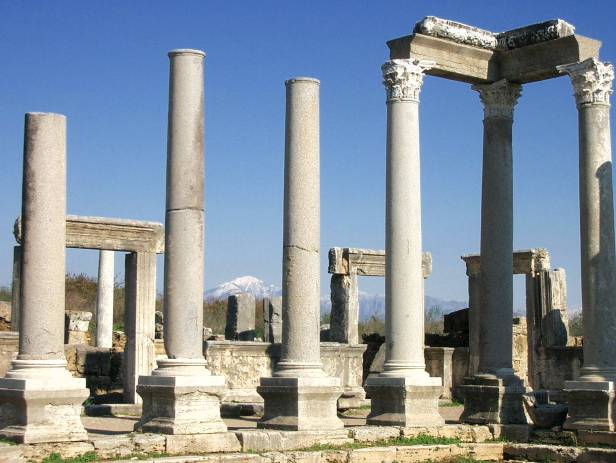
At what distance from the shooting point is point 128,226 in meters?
27.1

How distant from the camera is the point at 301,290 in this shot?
19656 mm

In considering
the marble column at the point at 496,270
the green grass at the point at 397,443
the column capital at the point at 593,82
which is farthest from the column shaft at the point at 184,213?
the column capital at the point at 593,82

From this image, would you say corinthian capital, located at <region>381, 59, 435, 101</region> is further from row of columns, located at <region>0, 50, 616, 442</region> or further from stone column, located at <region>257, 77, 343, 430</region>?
stone column, located at <region>257, 77, 343, 430</region>

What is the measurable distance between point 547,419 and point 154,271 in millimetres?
10181

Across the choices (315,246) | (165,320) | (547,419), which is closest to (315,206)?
(315,246)

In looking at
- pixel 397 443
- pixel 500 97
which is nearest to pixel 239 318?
pixel 500 97

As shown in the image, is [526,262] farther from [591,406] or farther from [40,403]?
[40,403]

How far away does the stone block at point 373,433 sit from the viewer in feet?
63.6

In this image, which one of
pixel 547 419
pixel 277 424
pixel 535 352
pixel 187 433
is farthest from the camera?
pixel 535 352

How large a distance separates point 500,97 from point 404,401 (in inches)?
265

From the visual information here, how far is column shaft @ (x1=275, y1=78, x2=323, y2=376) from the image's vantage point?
1967cm

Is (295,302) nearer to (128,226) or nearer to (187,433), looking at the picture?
(187,433)

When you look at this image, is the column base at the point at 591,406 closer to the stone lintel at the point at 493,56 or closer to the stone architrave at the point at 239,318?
the stone lintel at the point at 493,56

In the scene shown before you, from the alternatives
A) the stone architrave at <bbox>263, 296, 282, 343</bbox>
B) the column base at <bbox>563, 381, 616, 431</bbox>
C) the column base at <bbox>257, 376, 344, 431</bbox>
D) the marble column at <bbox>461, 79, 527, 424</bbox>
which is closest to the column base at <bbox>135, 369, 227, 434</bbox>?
the column base at <bbox>257, 376, 344, 431</bbox>
